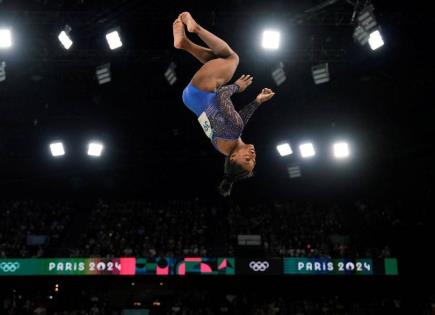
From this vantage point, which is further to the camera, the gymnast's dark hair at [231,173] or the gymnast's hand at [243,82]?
the gymnast's hand at [243,82]

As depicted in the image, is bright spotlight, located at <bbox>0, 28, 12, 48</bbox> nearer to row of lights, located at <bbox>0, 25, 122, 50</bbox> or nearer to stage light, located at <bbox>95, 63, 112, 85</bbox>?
row of lights, located at <bbox>0, 25, 122, 50</bbox>

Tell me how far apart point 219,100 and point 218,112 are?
4.8 inches

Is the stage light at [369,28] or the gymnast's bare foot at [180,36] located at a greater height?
the stage light at [369,28]

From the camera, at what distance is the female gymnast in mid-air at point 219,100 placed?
4.91m

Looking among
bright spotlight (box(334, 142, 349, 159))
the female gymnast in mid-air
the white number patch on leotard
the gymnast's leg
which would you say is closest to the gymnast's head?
the female gymnast in mid-air

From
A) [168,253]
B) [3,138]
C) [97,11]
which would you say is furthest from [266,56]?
[3,138]

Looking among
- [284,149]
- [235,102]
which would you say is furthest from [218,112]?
[235,102]

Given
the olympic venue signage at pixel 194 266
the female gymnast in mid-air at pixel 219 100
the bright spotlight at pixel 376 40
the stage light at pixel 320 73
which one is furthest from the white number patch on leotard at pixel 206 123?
the olympic venue signage at pixel 194 266

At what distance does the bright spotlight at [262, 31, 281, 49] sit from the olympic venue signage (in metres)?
7.93

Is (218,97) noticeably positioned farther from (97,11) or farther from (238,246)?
(238,246)

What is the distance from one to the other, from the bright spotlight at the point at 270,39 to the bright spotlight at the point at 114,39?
3709mm

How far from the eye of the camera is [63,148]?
672 inches

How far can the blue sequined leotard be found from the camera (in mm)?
4926

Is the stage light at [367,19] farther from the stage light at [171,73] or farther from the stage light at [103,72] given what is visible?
the stage light at [103,72]
